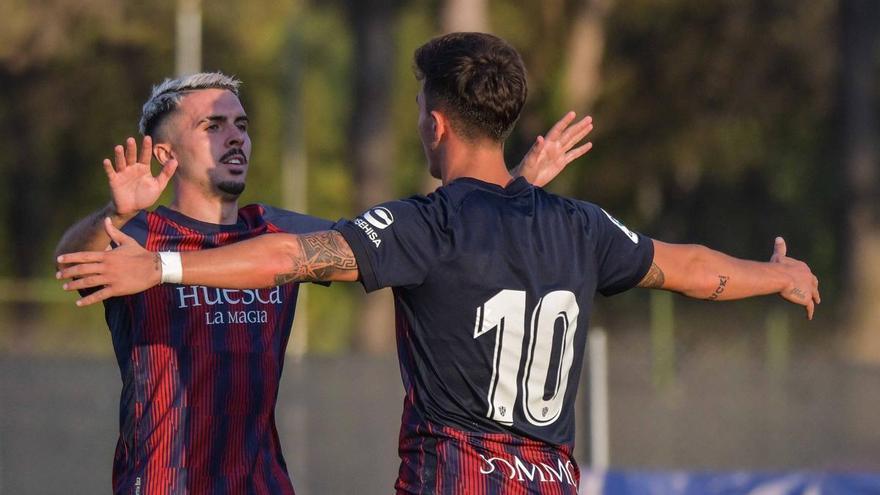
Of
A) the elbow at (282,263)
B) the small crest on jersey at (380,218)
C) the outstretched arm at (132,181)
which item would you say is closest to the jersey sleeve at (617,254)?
the small crest on jersey at (380,218)

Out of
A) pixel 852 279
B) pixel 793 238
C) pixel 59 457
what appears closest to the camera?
pixel 59 457

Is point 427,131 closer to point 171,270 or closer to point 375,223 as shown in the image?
point 375,223

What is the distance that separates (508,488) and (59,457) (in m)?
7.69

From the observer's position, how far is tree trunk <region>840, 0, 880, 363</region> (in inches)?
837

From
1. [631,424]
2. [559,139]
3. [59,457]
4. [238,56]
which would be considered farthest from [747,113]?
[559,139]

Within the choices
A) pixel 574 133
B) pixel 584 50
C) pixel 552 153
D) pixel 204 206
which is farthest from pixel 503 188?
pixel 584 50

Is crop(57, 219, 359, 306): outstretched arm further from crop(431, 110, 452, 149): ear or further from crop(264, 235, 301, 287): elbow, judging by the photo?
crop(431, 110, 452, 149): ear

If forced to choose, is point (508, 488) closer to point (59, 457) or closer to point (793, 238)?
point (59, 457)

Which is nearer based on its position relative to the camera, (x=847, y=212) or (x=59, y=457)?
(x=59, y=457)

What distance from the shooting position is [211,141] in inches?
223

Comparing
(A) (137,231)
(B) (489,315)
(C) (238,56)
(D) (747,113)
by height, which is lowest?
(B) (489,315)

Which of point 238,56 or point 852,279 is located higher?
point 238,56

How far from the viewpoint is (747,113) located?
96.6ft

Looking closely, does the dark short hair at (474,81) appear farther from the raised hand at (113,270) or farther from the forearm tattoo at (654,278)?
the raised hand at (113,270)
